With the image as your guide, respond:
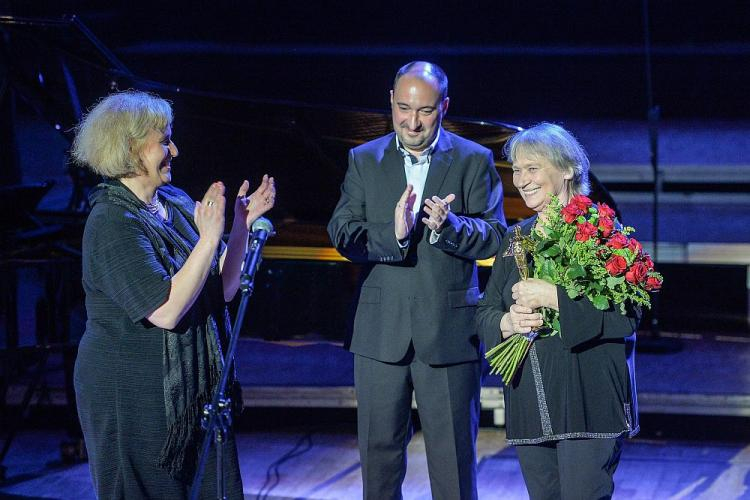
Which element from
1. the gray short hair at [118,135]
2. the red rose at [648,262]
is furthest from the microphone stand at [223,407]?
the red rose at [648,262]

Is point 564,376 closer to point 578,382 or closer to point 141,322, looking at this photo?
point 578,382

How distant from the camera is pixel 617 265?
2.78 m

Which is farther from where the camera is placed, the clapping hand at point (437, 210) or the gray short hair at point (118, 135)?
the clapping hand at point (437, 210)

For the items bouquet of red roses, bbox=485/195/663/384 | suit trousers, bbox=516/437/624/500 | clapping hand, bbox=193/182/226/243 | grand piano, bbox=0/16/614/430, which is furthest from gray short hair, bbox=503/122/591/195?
grand piano, bbox=0/16/614/430

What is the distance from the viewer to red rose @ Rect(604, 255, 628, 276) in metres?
2.78

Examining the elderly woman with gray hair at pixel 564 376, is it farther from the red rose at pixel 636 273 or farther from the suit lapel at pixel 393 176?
the suit lapel at pixel 393 176

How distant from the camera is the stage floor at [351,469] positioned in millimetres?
4582

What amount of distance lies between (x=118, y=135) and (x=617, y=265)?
4.84 feet

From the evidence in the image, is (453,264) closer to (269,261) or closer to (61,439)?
(269,261)

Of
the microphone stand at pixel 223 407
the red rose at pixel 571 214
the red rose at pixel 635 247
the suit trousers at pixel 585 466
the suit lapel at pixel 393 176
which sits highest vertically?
the suit lapel at pixel 393 176

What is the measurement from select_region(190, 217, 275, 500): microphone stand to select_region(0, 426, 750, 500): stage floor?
68.4 inches

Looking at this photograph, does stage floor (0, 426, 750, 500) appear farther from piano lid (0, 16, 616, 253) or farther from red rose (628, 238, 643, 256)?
red rose (628, 238, 643, 256)

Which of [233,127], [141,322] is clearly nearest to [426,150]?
[141,322]

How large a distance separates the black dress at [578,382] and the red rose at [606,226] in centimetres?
21
